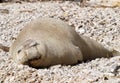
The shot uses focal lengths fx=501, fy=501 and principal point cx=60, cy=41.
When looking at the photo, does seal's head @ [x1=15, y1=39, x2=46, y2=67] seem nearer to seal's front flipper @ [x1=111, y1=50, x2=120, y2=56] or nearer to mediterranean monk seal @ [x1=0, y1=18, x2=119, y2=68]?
mediterranean monk seal @ [x1=0, y1=18, x2=119, y2=68]

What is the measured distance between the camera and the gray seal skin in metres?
6.30

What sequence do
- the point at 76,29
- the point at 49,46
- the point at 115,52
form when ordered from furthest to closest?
the point at 76,29 < the point at 115,52 < the point at 49,46

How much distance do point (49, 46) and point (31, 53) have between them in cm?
37

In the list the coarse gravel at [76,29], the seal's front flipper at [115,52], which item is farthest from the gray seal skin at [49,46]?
the seal's front flipper at [115,52]

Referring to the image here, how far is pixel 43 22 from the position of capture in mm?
7027

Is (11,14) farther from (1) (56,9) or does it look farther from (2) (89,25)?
(2) (89,25)

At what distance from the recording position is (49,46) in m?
6.50

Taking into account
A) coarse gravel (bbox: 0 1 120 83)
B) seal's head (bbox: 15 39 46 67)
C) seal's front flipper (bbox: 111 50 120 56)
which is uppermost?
seal's head (bbox: 15 39 46 67)

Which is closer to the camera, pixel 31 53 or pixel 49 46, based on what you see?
pixel 31 53

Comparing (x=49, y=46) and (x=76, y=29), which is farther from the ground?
(x=49, y=46)

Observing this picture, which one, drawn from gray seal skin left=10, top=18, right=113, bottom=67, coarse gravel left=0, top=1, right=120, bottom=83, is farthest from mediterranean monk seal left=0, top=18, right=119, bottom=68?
coarse gravel left=0, top=1, right=120, bottom=83

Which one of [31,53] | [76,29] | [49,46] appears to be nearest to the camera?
[31,53]

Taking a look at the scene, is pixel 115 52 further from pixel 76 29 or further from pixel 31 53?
pixel 31 53

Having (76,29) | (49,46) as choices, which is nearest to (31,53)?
(49,46)
